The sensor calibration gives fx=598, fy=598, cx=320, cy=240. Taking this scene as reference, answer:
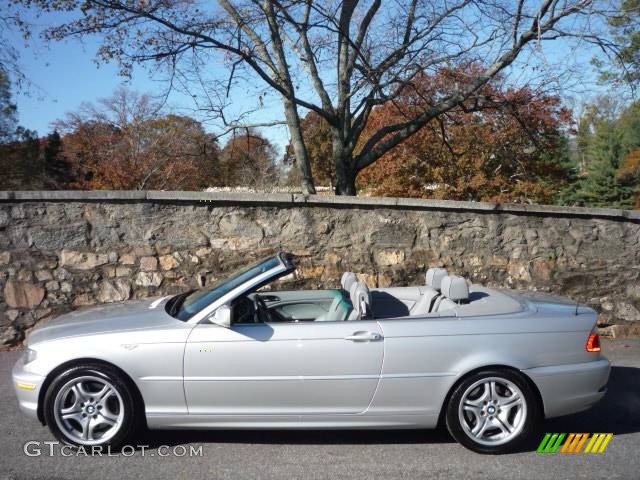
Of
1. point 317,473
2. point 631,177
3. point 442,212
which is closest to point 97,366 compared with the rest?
point 317,473

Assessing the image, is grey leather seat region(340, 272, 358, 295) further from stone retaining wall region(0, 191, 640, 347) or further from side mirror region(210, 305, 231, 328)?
stone retaining wall region(0, 191, 640, 347)

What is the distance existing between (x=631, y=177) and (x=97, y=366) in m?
38.2

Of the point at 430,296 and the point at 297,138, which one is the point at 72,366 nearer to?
the point at 430,296

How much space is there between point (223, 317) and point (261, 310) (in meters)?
0.78

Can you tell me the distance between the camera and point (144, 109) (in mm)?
22375

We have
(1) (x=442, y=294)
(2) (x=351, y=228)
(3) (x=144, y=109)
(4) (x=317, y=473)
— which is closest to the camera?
(4) (x=317, y=473)

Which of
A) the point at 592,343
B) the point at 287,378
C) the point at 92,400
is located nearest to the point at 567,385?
the point at 592,343

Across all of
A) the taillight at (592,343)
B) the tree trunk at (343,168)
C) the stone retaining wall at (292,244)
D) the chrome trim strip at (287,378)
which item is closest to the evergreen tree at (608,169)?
the tree trunk at (343,168)

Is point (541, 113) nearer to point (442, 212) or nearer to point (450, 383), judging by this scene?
point (442, 212)

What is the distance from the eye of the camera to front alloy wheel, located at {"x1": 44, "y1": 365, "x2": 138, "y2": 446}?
12.6 feet

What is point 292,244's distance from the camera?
735 centimetres

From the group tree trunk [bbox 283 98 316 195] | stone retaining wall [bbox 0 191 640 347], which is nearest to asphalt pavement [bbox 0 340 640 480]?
stone retaining wall [bbox 0 191 640 347]

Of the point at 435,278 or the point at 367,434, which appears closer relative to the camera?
the point at 367,434

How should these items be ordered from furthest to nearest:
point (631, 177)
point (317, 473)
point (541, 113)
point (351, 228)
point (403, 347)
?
point (631, 177) < point (541, 113) < point (351, 228) < point (403, 347) < point (317, 473)
